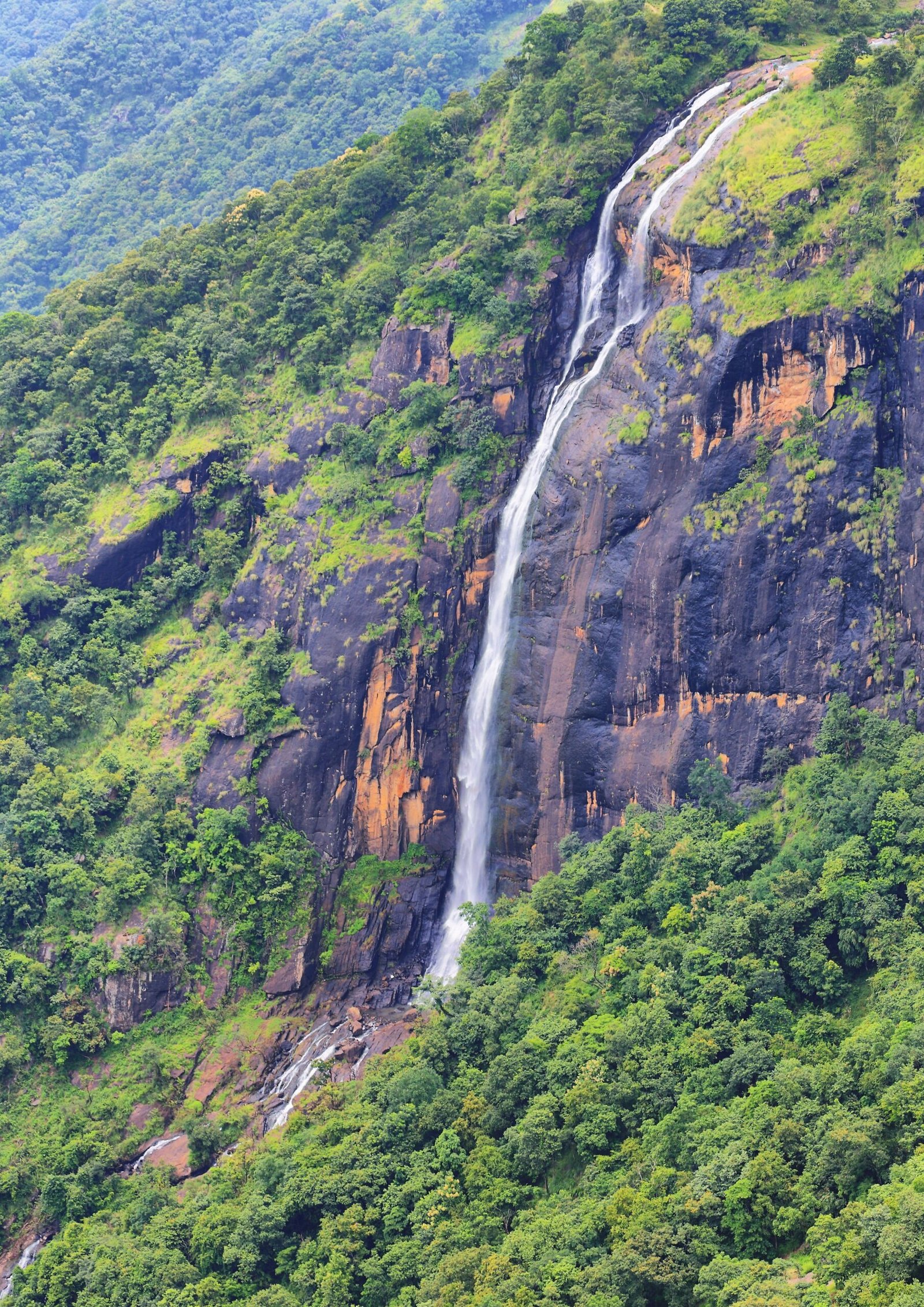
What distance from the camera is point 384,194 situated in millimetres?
50500

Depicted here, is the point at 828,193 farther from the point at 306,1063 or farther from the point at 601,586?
the point at 306,1063

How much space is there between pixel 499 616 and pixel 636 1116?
16215 mm

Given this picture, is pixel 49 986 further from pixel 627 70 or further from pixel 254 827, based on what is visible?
pixel 627 70

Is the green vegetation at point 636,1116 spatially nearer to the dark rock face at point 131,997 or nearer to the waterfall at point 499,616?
the dark rock face at point 131,997

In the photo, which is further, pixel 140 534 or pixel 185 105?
pixel 185 105

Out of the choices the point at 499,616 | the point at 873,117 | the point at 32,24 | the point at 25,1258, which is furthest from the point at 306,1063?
the point at 32,24

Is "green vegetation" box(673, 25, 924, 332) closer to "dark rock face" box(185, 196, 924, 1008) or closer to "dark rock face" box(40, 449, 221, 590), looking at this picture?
"dark rock face" box(185, 196, 924, 1008)

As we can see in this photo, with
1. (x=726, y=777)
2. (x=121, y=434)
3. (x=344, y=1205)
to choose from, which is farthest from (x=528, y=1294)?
(x=121, y=434)

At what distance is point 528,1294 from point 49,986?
19.2 m

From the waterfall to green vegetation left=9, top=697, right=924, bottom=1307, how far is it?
271 centimetres

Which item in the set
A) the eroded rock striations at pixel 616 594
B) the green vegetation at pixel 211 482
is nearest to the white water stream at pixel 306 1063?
the eroded rock striations at pixel 616 594

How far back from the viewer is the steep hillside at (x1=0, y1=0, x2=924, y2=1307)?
31.2 metres

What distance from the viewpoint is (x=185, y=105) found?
92125 millimetres

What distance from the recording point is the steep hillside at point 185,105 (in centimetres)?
8069
